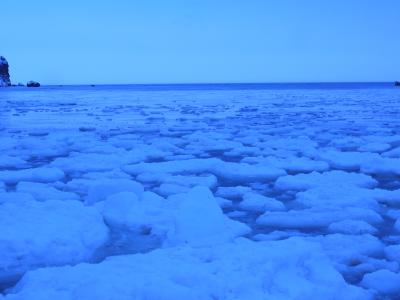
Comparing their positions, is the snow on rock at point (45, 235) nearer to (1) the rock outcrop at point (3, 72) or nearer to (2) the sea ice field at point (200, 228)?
(2) the sea ice field at point (200, 228)

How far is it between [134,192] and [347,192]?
6.26ft

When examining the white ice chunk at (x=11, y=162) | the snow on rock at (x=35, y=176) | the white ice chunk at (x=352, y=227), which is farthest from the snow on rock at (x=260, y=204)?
the white ice chunk at (x=11, y=162)

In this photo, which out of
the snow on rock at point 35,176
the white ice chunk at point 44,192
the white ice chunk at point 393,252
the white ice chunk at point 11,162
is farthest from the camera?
the white ice chunk at point 11,162

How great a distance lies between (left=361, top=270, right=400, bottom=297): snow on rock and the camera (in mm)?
2619

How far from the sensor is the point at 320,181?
492cm

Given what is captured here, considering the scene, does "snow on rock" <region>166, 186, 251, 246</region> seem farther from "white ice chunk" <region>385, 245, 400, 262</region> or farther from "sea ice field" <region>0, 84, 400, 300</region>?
"white ice chunk" <region>385, 245, 400, 262</region>

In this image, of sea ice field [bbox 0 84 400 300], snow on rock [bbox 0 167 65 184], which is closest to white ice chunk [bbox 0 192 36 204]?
sea ice field [bbox 0 84 400 300]

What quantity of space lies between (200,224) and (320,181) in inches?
78.2

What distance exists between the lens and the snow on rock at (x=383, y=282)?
2619 mm

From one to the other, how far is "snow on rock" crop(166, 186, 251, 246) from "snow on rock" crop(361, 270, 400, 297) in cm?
92

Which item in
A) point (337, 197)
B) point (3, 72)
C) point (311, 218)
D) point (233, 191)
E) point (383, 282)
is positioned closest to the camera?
point (383, 282)

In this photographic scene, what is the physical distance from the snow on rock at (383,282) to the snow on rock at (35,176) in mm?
3514

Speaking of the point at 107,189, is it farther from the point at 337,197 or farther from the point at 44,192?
the point at 337,197

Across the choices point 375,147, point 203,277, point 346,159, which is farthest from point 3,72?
point 203,277
